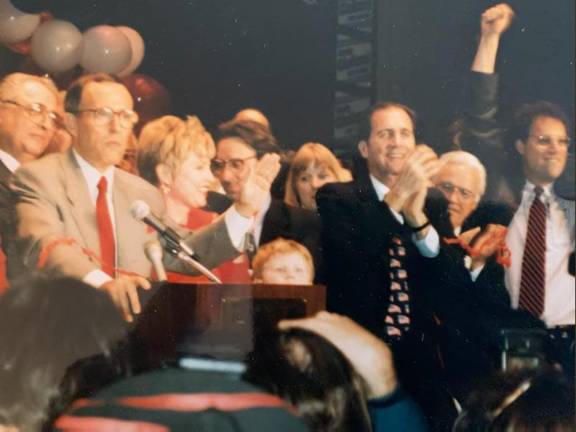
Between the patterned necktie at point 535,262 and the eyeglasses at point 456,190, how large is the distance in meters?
0.14

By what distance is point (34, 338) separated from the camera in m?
1.76

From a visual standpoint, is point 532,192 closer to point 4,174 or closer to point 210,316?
point 210,316

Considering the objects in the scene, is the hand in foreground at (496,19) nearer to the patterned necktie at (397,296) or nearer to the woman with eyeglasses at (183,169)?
the patterned necktie at (397,296)

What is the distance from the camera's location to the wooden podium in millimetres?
1772

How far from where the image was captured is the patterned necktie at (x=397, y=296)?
6.03 ft

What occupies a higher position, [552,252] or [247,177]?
[247,177]

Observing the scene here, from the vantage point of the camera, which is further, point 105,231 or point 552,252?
point 552,252

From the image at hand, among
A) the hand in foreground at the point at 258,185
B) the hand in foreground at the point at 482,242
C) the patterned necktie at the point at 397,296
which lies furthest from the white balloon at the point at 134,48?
the hand in foreground at the point at 482,242

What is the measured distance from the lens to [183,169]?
1830 mm

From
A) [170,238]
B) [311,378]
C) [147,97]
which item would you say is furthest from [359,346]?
[147,97]

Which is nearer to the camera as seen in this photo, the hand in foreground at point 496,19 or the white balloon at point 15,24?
the white balloon at point 15,24

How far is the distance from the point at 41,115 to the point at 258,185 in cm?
47

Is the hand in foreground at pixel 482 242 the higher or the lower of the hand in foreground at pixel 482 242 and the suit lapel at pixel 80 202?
the lower

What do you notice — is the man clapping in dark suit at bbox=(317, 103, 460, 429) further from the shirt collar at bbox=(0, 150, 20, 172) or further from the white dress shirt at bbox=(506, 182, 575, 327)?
the shirt collar at bbox=(0, 150, 20, 172)
